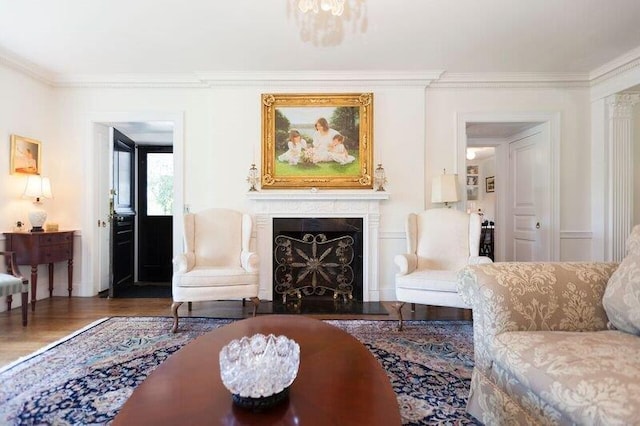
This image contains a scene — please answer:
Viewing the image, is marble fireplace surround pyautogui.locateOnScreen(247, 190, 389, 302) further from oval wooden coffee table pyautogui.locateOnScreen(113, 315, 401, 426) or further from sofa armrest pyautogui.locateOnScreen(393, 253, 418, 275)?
oval wooden coffee table pyautogui.locateOnScreen(113, 315, 401, 426)

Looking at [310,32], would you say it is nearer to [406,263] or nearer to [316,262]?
[406,263]

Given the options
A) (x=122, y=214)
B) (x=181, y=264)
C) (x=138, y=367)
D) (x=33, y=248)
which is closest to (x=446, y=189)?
(x=181, y=264)

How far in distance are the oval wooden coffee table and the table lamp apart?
327 centimetres

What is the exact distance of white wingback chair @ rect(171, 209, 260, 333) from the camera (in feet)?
9.71

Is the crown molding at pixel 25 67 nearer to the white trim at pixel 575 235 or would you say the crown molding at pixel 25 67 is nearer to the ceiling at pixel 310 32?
the ceiling at pixel 310 32

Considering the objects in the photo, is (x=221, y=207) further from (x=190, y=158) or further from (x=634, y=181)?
(x=634, y=181)

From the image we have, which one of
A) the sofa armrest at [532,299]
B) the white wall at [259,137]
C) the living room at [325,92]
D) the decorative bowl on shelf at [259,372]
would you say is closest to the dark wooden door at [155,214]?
the living room at [325,92]

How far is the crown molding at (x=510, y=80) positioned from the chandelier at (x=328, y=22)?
1.46 meters

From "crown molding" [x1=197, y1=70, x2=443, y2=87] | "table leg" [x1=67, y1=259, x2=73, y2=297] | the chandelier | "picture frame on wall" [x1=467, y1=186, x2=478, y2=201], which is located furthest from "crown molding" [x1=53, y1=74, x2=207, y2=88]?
"picture frame on wall" [x1=467, y1=186, x2=478, y2=201]

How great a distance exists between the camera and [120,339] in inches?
104

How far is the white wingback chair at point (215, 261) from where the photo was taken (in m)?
2.96

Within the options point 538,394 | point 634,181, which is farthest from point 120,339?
point 634,181

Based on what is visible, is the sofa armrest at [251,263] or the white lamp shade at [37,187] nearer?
the sofa armrest at [251,263]

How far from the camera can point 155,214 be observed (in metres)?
5.20
